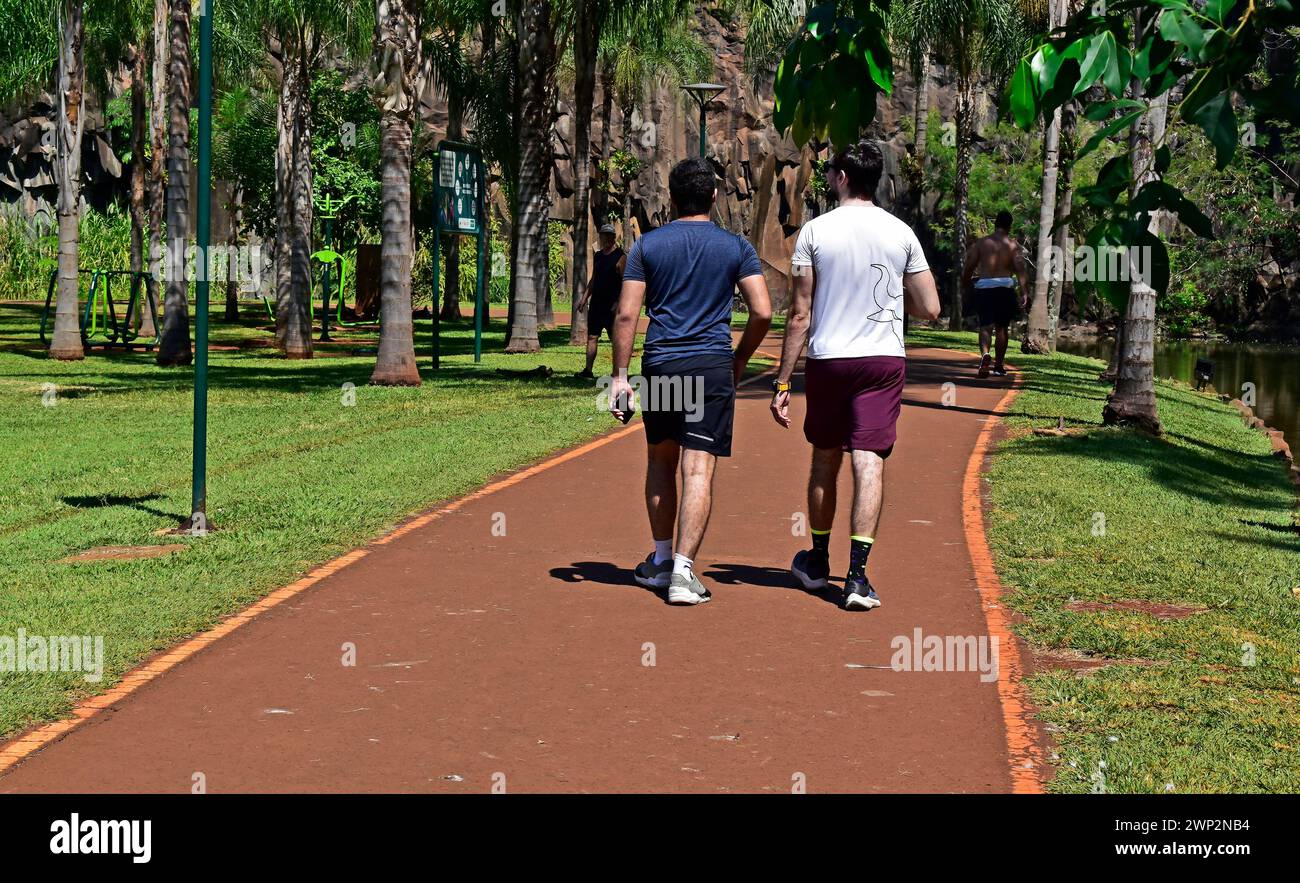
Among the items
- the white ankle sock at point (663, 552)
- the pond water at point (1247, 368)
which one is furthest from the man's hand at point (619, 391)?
the pond water at point (1247, 368)

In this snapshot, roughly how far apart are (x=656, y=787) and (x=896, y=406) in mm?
3195

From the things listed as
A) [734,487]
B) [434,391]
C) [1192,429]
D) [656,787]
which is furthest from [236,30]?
[656,787]

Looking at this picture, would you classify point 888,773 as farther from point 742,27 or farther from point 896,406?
point 742,27

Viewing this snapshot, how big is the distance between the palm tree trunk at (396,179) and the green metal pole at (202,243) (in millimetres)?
10844

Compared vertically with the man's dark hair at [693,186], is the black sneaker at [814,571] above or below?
below

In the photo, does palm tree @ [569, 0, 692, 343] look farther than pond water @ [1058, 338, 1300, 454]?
Yes

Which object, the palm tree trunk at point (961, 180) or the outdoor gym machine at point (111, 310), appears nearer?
the outdoor gym machine at point (111, 310)

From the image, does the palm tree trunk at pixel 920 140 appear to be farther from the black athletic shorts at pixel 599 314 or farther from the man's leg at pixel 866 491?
the man's leg at pixel 866 491

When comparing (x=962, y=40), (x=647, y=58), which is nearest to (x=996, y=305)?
(x=962, y=40)

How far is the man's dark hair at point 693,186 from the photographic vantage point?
7.85 metres

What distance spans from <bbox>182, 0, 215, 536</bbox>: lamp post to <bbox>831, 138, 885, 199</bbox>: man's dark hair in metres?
3.78

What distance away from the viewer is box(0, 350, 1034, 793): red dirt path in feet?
17.9

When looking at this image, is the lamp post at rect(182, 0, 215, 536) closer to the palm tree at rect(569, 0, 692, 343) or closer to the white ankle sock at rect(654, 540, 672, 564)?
the white ankle sock at rect(654, 540, 672, 564)

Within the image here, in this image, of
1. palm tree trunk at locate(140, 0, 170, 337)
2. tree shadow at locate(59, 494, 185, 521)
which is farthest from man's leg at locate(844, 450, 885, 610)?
palm tree trunk at locate(140, 0, 170, 337)
